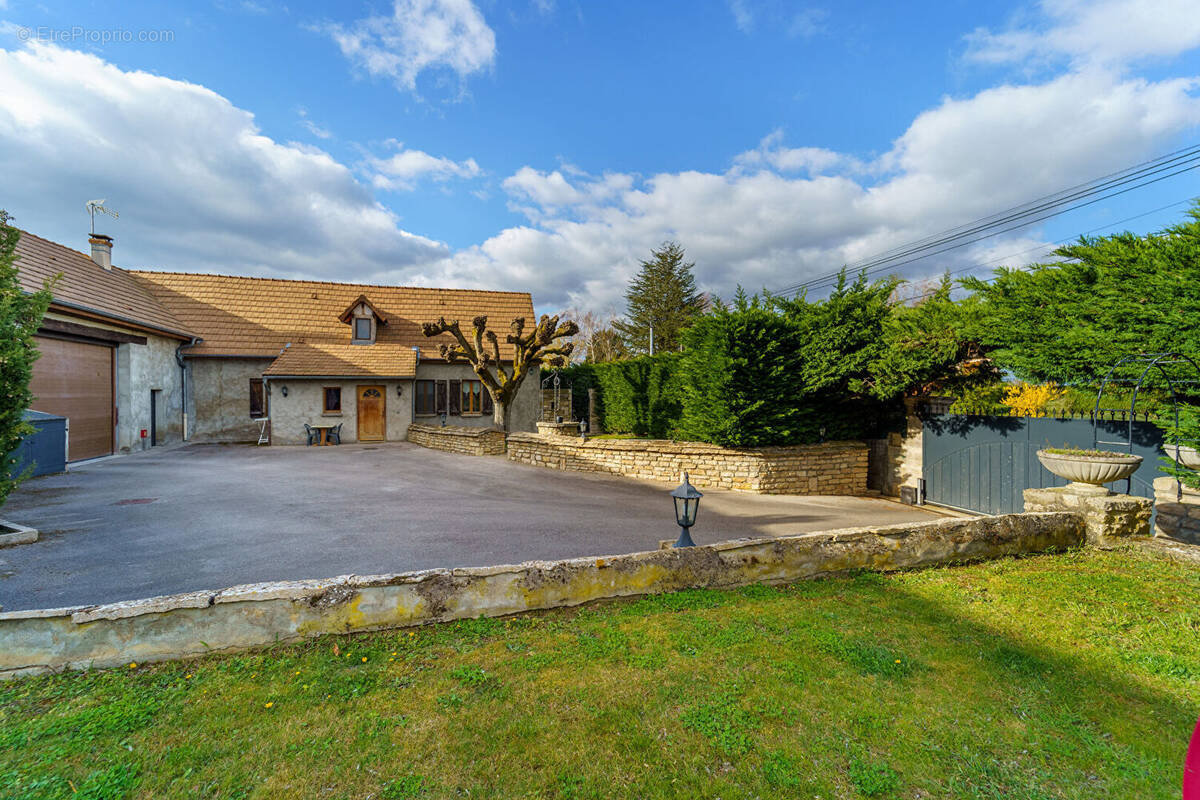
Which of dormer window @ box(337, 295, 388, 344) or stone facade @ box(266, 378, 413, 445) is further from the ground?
dormer window @ box(337, 295, 388, 344)

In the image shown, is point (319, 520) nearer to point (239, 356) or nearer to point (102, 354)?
point (102, 354)

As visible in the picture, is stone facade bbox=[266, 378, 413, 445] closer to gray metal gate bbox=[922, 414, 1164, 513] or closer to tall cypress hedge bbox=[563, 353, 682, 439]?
tall cypress hedge bbox=[563, 353, 682, 439]

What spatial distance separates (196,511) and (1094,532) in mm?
12824

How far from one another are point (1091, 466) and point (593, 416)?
18.5 metres

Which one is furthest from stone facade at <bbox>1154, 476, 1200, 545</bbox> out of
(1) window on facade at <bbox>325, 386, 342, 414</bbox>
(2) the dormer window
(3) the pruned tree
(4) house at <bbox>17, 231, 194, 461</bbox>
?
(2) the dormer window

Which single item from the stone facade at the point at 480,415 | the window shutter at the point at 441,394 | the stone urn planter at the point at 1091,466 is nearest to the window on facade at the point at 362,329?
the stone facade at the point at 480,415

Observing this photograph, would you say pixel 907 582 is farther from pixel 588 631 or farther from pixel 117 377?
pixel 117 377

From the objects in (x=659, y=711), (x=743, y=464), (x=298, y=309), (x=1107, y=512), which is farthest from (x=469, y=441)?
(x=1107, y=512)

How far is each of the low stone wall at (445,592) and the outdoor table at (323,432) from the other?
16.5 m

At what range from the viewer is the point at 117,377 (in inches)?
595

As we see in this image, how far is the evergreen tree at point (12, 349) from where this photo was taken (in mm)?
5367

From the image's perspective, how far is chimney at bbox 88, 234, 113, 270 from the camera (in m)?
18.4

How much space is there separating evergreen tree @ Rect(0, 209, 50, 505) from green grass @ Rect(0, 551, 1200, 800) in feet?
12.6

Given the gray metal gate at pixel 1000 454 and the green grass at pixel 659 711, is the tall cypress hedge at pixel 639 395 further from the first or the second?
the green grass at pixel 659 711
